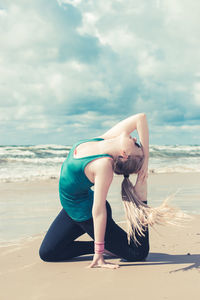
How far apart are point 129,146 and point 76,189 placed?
25.7 inches

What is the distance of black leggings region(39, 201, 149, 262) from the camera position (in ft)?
11.0

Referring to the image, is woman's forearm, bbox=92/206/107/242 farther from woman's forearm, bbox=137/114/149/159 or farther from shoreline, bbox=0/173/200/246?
shoreline, bbox=0/173/200/246

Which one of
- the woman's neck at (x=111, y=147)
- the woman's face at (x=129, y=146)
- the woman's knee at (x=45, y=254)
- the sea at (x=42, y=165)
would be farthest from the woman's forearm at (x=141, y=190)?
the sea at (x=42, y=165)

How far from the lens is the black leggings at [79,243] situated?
11.0ft

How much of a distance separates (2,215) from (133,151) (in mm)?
3766

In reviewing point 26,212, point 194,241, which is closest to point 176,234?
point 194,241

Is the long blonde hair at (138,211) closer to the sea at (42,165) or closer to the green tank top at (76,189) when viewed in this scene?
the green tank top at (76,189)

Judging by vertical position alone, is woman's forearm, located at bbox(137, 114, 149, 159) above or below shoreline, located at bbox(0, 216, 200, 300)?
above

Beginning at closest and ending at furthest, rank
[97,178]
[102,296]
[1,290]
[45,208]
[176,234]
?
[102,296] < [1,290] < [97,178] < [176,234] < [45,208]

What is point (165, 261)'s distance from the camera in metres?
3.40

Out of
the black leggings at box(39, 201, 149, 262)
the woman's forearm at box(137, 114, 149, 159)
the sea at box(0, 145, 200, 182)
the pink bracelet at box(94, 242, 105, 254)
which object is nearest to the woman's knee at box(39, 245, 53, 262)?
the black leggings at box(39, 201, 149, 262)

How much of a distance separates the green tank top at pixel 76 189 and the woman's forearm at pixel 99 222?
22 centimetres

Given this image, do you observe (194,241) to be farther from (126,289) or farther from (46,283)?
(46,283)

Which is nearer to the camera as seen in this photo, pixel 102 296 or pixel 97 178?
pixel 102 296
